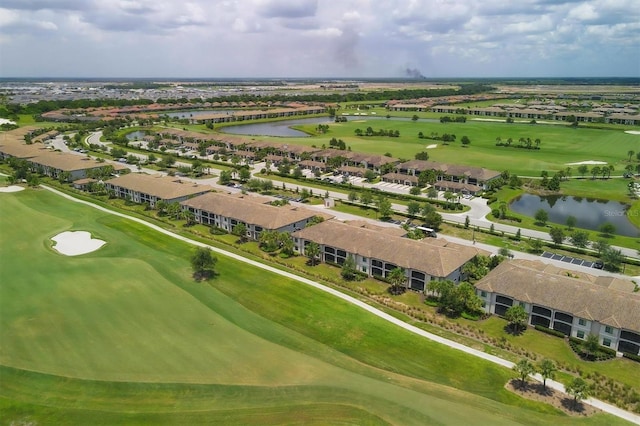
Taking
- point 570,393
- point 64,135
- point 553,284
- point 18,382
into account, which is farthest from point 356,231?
point 64,135

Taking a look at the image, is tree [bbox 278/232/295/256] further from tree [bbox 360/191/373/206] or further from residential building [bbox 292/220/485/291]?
tree [bbox 360/191/373/206]

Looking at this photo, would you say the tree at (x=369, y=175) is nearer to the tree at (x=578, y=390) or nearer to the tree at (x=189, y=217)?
the tree at (x=189, y=217)

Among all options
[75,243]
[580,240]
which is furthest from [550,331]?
[75,243]

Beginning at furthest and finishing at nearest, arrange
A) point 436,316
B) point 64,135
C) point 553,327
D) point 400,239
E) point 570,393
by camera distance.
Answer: point 64,135 → point 400,239 → point 436,316 → point 553,327 → point 570,393

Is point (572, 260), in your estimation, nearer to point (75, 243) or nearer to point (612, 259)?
point (612, 259)

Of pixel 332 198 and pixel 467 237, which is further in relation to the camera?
pixel 332 198

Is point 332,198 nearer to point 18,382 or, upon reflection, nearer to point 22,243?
point 22,243

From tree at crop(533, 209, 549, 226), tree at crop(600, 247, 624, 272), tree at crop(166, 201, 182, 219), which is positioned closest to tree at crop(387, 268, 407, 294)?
tree at crop(600, 247, 624, 272)
